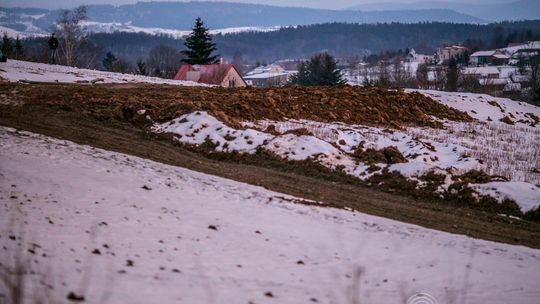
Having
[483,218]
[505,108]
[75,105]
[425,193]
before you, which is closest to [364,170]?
[425,193]

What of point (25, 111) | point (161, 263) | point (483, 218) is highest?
point (25, 111)

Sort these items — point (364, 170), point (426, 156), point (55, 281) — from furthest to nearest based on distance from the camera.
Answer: point (426, 156)
point (364, 170)
point (55, 281)

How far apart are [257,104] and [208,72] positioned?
39901 millimetres

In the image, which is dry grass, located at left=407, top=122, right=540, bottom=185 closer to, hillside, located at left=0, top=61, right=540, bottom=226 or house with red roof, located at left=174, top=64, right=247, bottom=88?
hillside, located at left=0, top=61, right=540, bottom=226

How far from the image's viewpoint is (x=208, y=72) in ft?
187

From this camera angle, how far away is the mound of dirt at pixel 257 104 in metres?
15.7

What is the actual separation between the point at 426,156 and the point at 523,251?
18.8 feet

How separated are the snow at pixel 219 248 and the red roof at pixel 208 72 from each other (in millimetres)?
48007

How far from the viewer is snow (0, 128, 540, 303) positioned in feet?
15.8

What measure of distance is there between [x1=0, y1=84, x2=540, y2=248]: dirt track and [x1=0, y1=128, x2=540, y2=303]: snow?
739 mm

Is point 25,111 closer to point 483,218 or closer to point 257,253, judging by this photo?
point 257,253

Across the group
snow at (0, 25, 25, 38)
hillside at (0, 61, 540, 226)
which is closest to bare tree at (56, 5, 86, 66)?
snow at (0, 25, 25, 38)

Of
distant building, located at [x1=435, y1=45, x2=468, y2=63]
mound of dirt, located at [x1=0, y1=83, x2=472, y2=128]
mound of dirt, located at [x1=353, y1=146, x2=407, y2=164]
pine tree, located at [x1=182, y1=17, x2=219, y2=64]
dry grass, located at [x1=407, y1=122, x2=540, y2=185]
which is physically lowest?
dry grass, located at [x1=407, y1=122, x2=540, y2=185]

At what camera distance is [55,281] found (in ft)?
14.3
